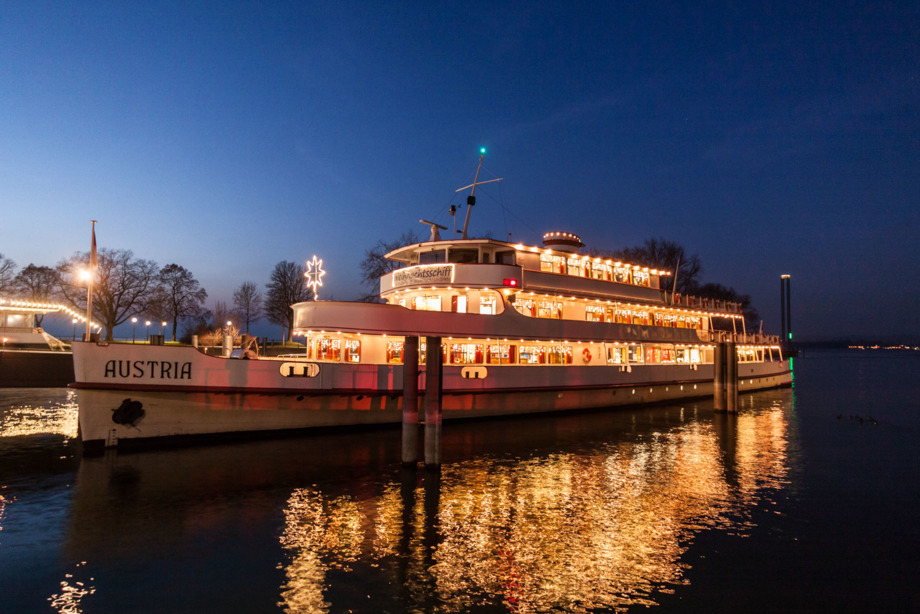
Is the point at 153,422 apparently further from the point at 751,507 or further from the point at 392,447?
the point at 751,507

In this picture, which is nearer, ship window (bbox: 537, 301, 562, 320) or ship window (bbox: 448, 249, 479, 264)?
ship window (bbox: 448, 249, 479, 264)

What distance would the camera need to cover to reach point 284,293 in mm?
58438

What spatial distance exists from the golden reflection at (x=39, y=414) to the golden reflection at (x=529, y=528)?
14.5 m

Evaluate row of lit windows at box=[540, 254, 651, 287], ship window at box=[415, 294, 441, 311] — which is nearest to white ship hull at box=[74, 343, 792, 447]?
ship window at box=[415, 294, 441, 311]

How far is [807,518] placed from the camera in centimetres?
1167

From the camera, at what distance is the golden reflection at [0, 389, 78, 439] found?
66.6ft

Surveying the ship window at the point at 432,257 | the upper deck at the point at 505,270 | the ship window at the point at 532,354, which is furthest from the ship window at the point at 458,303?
the ship window at the point at 532,354

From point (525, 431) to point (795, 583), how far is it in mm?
13195

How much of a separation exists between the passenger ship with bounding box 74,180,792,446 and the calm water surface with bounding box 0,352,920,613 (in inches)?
58.2

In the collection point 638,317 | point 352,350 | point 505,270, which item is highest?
point 505,270

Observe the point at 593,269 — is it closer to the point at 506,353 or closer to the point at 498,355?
the point at 506,353

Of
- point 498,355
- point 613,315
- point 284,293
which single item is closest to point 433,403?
point 498,355

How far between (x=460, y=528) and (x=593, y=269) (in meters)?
20.5

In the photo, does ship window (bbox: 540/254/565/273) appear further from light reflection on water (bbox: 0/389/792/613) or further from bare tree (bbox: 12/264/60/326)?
bare tree (bbox: 12/264/60/326)
